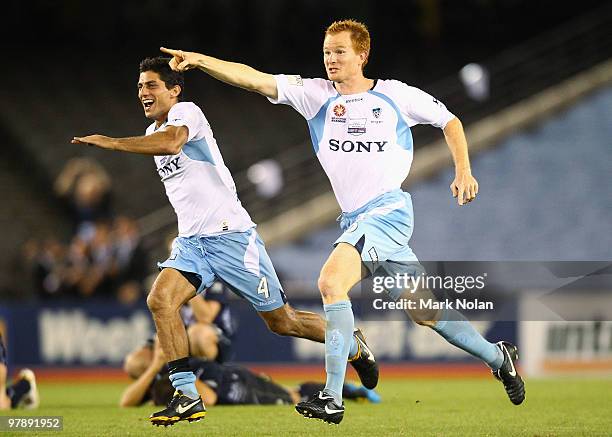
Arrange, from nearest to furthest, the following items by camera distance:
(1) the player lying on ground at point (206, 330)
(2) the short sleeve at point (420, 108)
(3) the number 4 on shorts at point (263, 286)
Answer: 1. (2) the short sleeve at point (420, 108)
2. (3) the number 4 on shorts at point (263, 286)
3. (1) the player lying on ground at point (206, 330)

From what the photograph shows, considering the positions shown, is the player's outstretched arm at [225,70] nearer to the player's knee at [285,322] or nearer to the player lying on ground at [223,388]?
the player's knee at [285,322]

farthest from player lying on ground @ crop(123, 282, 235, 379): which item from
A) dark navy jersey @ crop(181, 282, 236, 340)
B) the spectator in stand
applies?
the spectator in stand

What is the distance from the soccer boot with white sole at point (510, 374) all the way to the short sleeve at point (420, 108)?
5.52 feet

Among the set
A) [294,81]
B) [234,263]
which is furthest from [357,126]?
[234,263]

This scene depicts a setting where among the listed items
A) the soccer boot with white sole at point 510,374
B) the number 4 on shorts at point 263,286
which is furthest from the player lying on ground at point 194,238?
the soccer boot with white sole at point 510,374

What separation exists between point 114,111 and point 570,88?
26.7ft

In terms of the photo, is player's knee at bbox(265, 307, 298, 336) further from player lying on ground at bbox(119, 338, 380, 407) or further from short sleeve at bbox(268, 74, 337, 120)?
player lying on ground at bbox(119, 338, 380, 407)

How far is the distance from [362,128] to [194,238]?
1.36 metres

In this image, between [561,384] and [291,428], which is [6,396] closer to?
[291,428]

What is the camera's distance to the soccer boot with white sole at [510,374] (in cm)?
834

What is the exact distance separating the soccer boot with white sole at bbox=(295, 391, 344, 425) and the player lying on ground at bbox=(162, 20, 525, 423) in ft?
1.53

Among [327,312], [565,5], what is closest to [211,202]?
[327,312]

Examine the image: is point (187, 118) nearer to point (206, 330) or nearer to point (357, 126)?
point (357, 126)

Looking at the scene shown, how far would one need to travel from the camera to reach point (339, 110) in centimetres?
787
